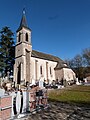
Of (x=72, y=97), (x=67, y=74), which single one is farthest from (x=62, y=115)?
(x=67, y=74)

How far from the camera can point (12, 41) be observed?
1704 inches

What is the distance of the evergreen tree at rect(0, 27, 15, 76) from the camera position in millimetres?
39369

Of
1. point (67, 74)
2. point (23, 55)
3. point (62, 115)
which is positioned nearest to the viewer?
point (62, 115)

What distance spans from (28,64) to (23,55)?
111 inches

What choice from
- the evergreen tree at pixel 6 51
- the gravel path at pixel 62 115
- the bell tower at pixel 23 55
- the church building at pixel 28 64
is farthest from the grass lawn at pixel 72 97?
the evergreen tree at pixel 6 51

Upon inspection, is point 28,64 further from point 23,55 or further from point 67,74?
point 67,74

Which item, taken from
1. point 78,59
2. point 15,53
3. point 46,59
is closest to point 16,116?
point 15,53

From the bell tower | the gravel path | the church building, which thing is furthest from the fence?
the bell tower

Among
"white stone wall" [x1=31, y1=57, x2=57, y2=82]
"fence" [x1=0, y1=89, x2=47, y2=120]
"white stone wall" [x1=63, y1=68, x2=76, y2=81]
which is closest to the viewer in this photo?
"fence" [x1=0, y1=89, x2=47, y2=120]

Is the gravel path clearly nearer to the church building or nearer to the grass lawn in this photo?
the grass lawn

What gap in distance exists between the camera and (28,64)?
37.8 meters

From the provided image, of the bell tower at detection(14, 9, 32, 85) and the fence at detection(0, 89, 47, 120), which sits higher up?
the bell tower at detection(14, 9, 32, 85)

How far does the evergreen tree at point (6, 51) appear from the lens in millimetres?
39369

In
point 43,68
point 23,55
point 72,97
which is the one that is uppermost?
point 23,55
